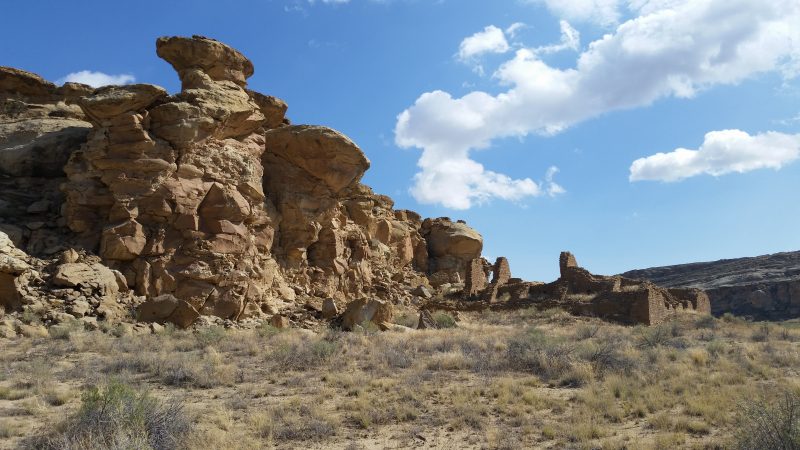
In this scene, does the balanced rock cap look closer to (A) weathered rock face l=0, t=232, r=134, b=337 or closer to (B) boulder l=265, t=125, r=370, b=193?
(B) boulder l=265, t=125, r=370, b=193

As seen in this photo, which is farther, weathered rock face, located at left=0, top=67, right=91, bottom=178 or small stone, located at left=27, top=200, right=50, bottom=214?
weathered rock face, located at left=0, top=67, right=91, bottom=178

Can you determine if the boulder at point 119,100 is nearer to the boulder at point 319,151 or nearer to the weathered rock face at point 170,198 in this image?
the weathered rock face at point 170,198

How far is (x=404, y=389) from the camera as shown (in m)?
9.45

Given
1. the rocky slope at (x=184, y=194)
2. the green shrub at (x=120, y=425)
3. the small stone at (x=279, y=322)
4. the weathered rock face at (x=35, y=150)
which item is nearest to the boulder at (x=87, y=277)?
the rocky slope at (x=184, y=194)

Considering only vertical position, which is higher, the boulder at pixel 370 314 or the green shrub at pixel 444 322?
the boulder at pixel 370 314

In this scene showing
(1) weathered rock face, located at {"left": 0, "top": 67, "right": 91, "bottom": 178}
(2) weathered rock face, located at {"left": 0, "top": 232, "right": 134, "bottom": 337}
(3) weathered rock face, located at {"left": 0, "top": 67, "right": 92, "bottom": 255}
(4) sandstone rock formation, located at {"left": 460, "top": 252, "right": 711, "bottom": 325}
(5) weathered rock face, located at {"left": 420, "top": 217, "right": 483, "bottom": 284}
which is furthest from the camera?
(5) weathered rock face, located at {"left": 420, "top": 217, "right": 483, "bottom": 284}

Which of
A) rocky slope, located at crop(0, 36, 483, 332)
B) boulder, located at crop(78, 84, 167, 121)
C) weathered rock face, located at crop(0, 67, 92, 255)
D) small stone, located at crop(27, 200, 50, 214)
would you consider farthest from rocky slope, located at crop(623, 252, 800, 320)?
small stone, located at crop(27, 200, 50, 214)

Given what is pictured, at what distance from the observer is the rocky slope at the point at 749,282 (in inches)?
1859

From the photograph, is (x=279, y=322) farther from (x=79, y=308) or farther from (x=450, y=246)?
(x=450, y=246)

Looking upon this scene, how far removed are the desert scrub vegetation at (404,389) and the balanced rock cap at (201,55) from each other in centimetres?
1081

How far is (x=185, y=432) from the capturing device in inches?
277

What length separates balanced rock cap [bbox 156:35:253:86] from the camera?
21406 mm

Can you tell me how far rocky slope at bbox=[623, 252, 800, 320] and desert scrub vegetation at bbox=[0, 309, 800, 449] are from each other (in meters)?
37.7

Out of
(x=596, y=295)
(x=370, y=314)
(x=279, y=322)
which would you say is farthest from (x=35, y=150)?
(x=596, y=295)
